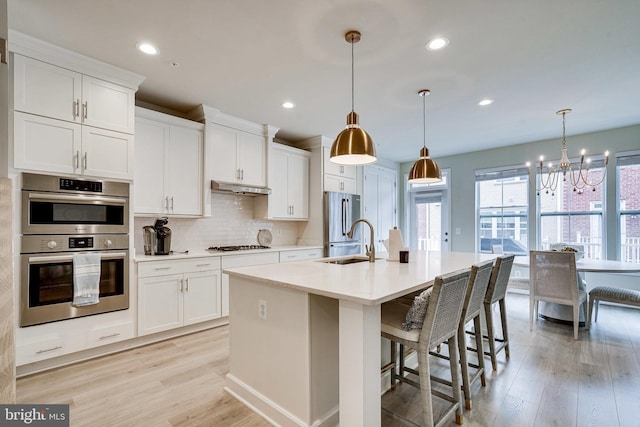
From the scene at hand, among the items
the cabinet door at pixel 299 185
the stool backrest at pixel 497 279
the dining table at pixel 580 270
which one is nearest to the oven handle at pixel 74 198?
the cabinet door at pixel 299 185

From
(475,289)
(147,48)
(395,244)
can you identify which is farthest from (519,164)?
(147,48)

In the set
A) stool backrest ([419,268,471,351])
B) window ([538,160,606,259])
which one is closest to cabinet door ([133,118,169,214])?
stool backrest ([419,268,471,351])

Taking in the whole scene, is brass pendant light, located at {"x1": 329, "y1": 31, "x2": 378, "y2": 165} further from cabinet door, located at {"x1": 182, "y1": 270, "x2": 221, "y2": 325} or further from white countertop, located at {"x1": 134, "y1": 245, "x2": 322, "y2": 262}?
cabinet door, located at {"x1": 182, "y1": 270, "x2": 221, "y2": 325}

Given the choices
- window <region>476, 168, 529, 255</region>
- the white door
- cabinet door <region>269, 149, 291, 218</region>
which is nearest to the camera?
cabinet door <region>269, 149, 291, 218</region>

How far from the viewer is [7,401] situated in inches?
28.6

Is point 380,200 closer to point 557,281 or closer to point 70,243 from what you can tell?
point 557,281

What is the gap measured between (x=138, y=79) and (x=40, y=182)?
1.27 metres

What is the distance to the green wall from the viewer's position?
14.9 feet

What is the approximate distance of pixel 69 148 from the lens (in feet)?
8.52

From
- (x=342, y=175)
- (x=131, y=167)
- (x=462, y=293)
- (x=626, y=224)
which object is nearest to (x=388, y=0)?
(x=462, y=293)

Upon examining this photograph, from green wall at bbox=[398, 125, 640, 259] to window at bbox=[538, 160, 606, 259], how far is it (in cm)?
11

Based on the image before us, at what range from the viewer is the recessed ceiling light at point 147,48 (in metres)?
2.43

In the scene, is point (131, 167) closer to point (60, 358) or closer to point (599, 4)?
point (60, 358)

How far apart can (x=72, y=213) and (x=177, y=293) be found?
1.23m
